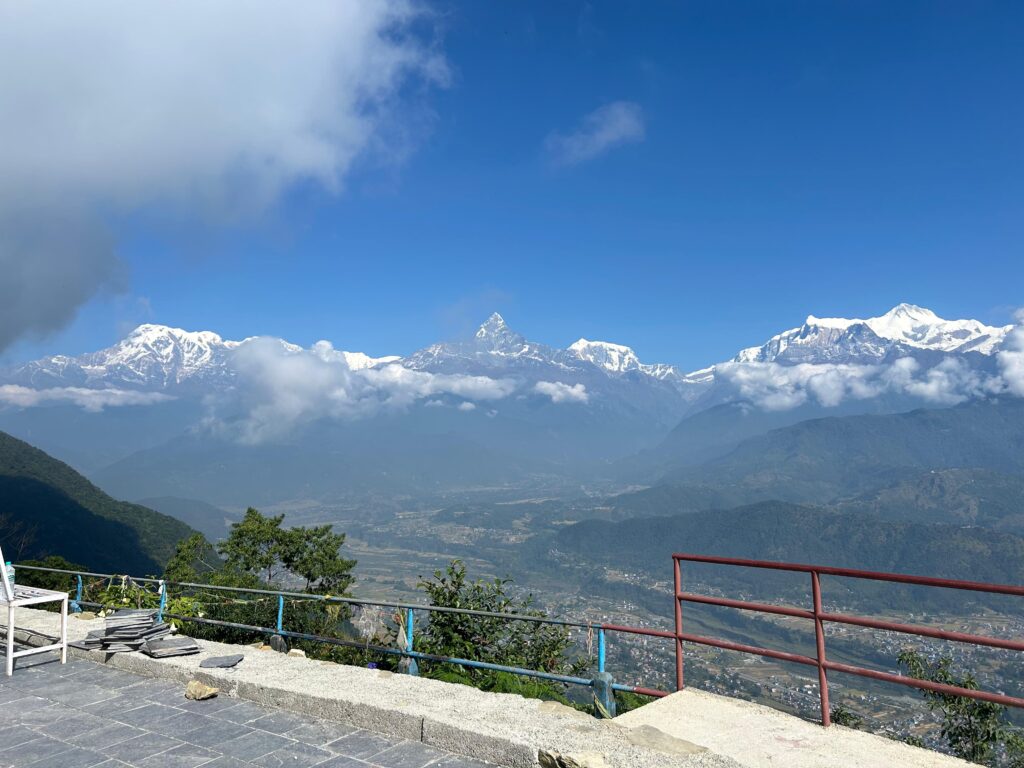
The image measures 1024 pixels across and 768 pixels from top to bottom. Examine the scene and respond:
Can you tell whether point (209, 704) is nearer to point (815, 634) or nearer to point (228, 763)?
point (228, 763)

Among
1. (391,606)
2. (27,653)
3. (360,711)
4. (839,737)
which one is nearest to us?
(839,737)

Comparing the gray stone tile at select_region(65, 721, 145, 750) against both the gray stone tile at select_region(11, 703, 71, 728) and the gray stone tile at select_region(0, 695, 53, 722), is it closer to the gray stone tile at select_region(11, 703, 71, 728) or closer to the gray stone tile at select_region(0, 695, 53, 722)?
the gray stone tile at select_region(11, 703, 71, 728)

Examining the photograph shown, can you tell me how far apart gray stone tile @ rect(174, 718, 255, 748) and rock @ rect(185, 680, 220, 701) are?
72 cm

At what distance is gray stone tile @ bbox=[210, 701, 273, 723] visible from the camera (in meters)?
5.76

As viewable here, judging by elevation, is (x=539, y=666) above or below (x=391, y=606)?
below

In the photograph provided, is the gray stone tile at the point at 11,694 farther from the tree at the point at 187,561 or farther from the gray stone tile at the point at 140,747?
the tree at the point at 187,561

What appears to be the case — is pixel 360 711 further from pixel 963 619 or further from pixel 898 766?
pixel 963 619

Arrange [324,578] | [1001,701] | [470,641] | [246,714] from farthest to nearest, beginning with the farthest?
1. [324,578]
2. [470,641]
3. [246,714]
4. [1001,701]

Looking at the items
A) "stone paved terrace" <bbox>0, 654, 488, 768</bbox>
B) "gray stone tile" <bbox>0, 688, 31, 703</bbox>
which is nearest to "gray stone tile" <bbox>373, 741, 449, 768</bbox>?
"stone paved terrace" <bbox>0, 654, 488, 768</bbox>

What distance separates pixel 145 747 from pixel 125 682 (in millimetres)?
2295

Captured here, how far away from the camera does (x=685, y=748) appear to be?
451 cm

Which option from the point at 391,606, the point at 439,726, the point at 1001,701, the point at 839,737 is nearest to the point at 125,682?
the point at 391,606

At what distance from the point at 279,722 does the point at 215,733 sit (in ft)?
1.67

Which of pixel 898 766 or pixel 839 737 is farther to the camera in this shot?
pixel 839 737
